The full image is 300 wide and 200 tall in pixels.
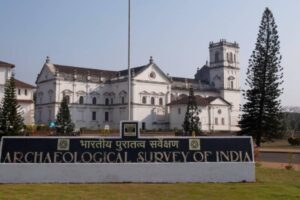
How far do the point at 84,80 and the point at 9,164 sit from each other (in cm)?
5972

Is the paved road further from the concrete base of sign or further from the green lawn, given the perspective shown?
the green lawn

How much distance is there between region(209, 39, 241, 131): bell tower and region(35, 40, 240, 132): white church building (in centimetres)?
647

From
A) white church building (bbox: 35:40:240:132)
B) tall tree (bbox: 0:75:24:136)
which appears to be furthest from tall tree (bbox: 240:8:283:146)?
white church building (bbox: 35:40:240:132)

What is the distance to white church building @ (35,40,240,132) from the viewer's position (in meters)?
69.1

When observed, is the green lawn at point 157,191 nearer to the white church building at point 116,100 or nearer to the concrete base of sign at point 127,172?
the concrete base of sign at point 127,172

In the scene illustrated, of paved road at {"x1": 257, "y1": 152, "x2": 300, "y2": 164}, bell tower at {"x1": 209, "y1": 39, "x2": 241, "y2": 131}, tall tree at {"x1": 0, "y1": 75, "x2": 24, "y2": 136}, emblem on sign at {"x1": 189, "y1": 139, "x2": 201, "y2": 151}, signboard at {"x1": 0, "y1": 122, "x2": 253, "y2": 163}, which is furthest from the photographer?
bell tower at {"x1": 209, "y1": 39, "x2": 241, "y2": 131}

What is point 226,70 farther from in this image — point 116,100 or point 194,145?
point 194,145

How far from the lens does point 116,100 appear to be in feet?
240

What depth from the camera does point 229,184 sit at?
465 inches

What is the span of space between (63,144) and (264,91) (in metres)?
28.2

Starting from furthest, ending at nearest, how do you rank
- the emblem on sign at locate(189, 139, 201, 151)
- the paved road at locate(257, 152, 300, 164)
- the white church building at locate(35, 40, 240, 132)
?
the white church building at locate(35, 40, 240, 132) < the paved road at locate(257, 152, 300, 164) < the emblem on sign at locate(189, 139, 201, 151)

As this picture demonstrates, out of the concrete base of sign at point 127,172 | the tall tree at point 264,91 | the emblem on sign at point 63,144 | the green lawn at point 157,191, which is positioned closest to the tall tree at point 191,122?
the tall tree at point 264,91

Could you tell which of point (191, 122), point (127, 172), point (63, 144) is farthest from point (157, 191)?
point (191, 122)

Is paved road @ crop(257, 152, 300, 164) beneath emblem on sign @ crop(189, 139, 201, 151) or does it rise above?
beneath
